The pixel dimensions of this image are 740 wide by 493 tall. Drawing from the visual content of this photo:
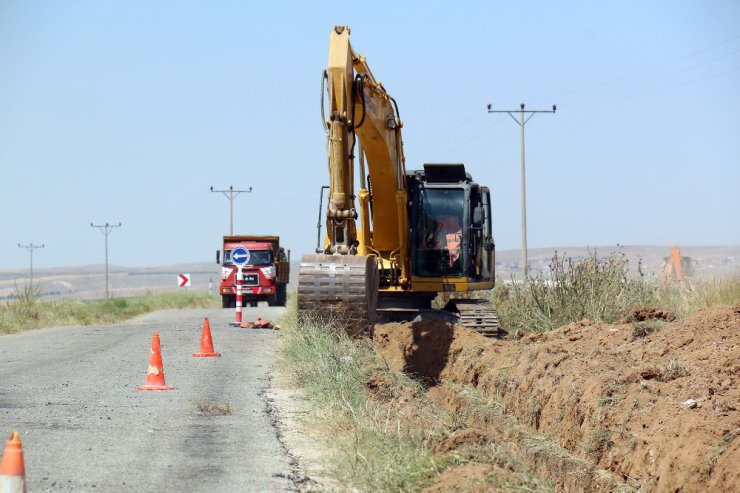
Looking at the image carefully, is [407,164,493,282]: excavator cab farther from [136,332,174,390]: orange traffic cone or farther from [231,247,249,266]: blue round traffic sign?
[231,247,249,266]: blue round traffic sign

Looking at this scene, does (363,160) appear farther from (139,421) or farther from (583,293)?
(139,421)

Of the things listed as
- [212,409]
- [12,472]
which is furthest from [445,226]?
[12,472]

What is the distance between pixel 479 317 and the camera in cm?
2081

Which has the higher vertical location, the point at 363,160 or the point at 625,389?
the point at 363,160

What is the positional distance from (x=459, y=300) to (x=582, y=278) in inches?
91.5

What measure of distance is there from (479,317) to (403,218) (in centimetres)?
218

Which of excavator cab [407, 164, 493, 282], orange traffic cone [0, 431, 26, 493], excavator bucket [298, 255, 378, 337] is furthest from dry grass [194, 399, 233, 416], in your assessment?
excavator cab [407, 164, 493, 282]

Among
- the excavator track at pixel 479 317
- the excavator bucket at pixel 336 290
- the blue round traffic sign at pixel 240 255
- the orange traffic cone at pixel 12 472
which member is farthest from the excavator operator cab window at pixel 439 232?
the orange traffic cone at pixel 12 472

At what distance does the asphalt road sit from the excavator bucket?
129 cm

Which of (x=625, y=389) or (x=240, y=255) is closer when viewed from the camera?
(x=625, y=389)

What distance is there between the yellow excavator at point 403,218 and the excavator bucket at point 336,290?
0.63 meters

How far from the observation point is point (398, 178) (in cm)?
2020

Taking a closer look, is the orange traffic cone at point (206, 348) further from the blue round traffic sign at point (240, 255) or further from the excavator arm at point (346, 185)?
the blue round traffic sign at point (240, 255)

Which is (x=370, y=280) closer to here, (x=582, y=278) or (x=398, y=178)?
(x=398, y=178)
